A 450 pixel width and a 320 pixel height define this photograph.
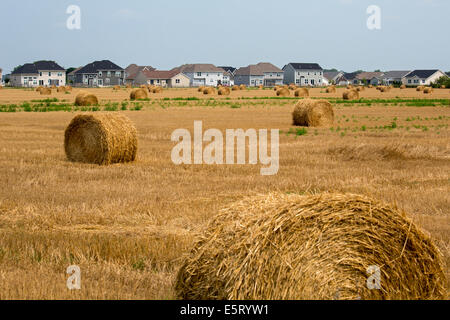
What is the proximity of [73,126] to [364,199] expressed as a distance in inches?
513

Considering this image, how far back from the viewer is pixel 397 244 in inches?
251

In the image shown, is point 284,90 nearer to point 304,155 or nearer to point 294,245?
point 304,155

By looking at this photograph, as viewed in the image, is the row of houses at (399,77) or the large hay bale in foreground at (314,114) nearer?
the large hay bale in foreground at (314,114)

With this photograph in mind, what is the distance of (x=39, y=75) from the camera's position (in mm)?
146500

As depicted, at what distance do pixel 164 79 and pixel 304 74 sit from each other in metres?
35.7

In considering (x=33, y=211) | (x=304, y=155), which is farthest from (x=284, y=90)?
(x=33, y=211)

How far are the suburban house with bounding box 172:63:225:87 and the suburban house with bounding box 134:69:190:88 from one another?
79.7 inches

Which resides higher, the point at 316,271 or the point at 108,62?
the point at 108,62

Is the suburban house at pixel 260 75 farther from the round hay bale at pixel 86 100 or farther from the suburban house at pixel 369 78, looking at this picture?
the round hay bale at pixel 86 100

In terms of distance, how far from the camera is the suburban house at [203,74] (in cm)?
15825

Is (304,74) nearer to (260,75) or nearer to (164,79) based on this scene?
(260,75)

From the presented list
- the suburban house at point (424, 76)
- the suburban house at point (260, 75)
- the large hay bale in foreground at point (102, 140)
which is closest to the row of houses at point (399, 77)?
the suburban house at point (424, 76)

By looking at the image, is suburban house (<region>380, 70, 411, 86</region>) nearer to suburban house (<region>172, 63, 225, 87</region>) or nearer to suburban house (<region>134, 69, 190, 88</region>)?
suburban house (<region>172, 63, 225, 87</region>)

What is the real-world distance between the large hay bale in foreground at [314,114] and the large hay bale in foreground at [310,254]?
22494 mm
